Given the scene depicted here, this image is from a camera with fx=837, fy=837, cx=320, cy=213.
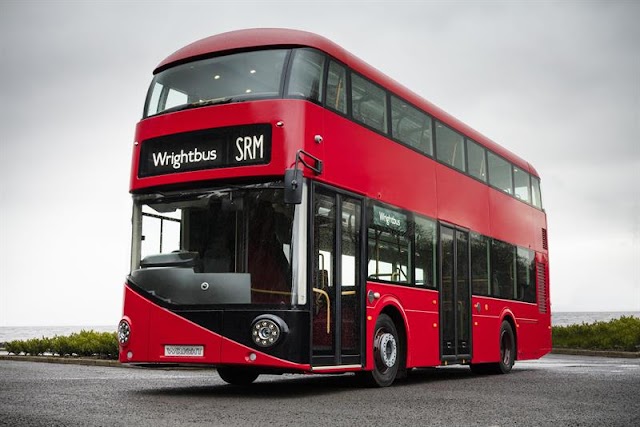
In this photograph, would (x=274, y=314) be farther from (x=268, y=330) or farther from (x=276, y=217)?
(x=276, y=217)

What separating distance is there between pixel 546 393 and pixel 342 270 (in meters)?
3.40

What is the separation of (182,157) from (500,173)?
29.4 ft

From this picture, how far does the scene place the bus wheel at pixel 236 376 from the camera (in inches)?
510

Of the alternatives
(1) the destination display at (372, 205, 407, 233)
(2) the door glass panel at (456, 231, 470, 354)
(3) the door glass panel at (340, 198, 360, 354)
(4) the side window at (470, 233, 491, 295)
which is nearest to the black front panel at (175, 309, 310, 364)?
(3) the door glass panel at (340, 198, 360, 354)

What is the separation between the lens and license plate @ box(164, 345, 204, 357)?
Answer: 10.3 meters

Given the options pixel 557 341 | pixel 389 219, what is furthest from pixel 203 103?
pixel 557 341

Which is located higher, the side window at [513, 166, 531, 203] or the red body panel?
the side window at [513, 166, 531, 203]

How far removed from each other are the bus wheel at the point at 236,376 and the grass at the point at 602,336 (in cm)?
1920

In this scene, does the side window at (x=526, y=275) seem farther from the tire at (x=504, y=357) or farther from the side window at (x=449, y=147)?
the side window at (x=449, y=147)

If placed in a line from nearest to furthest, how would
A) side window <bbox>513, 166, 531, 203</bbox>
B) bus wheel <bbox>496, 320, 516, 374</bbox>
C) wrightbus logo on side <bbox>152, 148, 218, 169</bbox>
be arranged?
1. wrightbus logo on side <bbox>152, 148, 218, 169</bbox>
2. bus wheel <bbox>496, 320, 516, 374</bbox>
3. side window <bbox>513, 166, 531, 203</bbox>

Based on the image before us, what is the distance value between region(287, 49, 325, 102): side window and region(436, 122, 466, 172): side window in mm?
4133

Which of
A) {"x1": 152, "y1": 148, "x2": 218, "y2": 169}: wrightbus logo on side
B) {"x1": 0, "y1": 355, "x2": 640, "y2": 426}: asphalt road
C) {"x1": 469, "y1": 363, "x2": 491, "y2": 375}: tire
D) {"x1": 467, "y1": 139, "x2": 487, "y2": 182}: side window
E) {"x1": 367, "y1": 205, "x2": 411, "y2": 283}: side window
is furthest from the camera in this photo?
{"x1": 469, "y1": 363, "x2": 491, "y2": 375}: tire

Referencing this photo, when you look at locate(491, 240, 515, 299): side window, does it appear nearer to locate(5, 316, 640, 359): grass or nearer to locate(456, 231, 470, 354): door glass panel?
locate(456, 231, 470, 354): door glass panel

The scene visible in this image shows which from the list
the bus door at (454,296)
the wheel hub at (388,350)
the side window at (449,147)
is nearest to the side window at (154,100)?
the wheel hub at (388,350)
